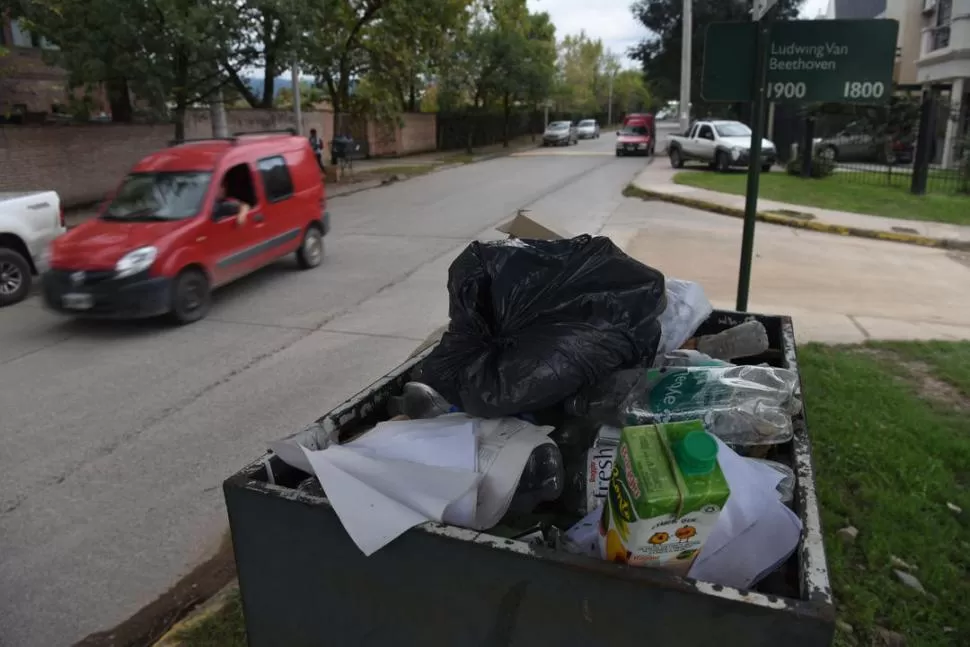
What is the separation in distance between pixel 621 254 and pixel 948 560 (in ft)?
7.79

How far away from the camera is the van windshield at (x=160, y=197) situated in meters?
8.23

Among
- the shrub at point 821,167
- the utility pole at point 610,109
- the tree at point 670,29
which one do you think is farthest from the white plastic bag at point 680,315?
the utility pole at point 610,109

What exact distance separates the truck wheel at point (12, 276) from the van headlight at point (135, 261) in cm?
248

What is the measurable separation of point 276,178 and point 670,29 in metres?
30.9

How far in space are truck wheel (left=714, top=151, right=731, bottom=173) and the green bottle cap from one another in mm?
23080

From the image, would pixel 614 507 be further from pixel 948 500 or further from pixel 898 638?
pixel 948 500

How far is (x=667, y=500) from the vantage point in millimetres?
1554

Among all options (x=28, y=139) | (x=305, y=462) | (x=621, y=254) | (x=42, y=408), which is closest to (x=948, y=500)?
(x=621, y=254)

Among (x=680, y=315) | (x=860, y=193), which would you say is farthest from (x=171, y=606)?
(x=860, y=193)

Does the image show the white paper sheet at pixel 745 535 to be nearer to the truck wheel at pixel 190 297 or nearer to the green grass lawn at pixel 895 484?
the green grass lawn at pixel 895 484

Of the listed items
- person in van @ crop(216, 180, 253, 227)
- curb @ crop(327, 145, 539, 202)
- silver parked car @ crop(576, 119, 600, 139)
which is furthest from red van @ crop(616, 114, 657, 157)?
person in van @ crop(216, 180, 253, 227)

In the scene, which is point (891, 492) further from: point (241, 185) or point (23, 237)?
point (23, 237)

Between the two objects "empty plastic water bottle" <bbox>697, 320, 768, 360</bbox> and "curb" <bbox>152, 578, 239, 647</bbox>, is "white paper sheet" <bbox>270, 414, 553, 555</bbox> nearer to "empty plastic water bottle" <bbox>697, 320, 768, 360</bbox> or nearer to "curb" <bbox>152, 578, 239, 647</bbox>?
"empty plastic water bottle" <bbox>697, 320, 768, 360</bbox>

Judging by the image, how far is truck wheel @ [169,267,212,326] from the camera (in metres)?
7.77
